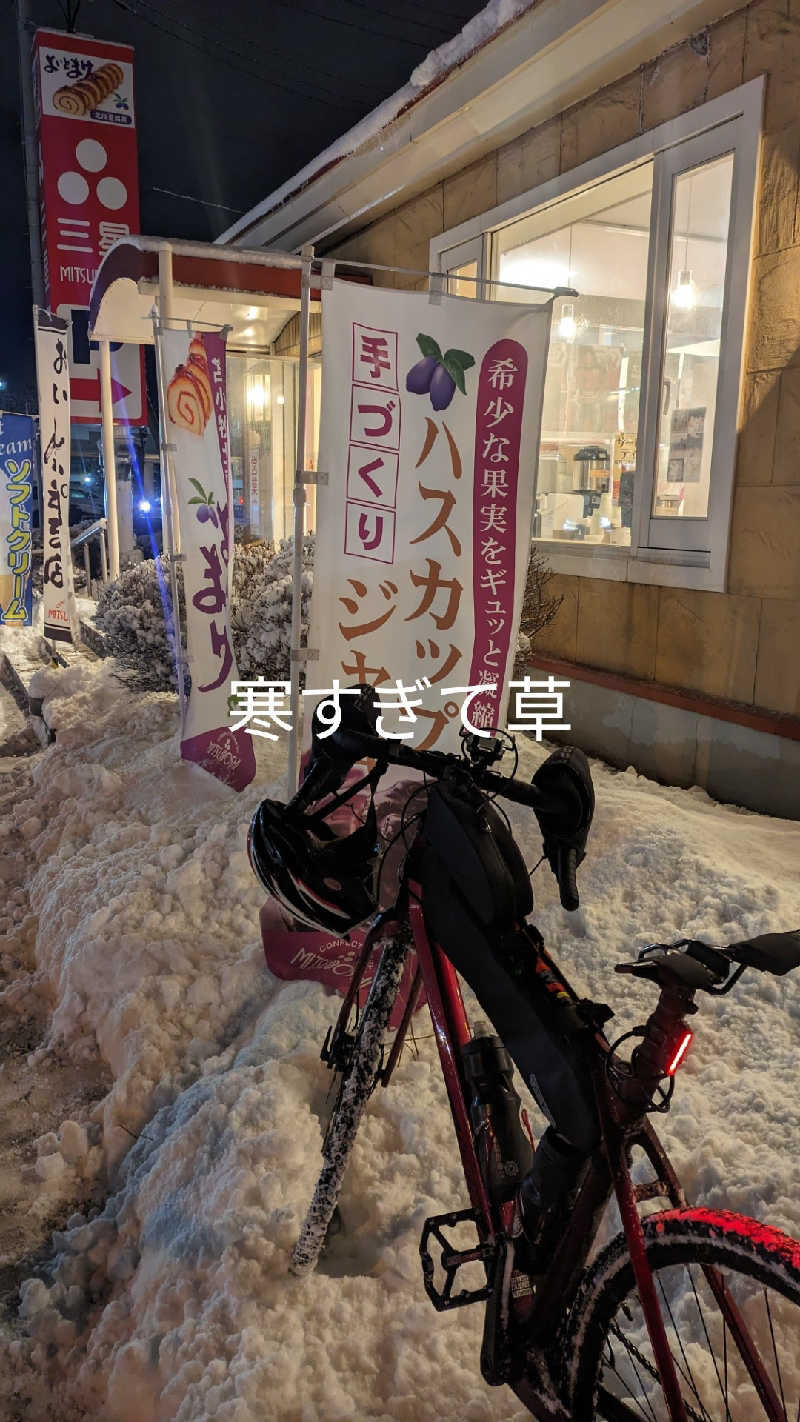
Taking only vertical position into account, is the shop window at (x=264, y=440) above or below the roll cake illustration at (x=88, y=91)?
below

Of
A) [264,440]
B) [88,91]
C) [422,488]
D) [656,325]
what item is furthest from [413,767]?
[88,91]

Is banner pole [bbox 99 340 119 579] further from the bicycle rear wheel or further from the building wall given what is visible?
the bicycle rear wheel

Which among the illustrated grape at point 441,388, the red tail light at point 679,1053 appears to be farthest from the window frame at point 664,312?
the red tail light at point 679,1053

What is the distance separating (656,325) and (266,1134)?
493 centimetres

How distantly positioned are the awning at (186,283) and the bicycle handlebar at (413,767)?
4726 mm

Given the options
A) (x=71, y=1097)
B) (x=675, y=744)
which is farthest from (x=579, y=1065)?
(x=675, y=744)

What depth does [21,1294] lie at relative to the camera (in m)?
2.82

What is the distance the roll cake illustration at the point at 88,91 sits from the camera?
12.0 metres

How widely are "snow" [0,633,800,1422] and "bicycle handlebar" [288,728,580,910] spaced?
3.51 feet

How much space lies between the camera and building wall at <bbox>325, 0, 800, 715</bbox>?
470 centimetres

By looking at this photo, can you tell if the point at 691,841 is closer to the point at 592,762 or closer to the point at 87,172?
the point at 592,762

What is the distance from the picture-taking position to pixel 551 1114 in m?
1.75

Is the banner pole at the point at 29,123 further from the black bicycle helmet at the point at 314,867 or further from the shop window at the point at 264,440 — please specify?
the black bicycle helmet at the point at 314,867

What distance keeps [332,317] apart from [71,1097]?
322 cm
